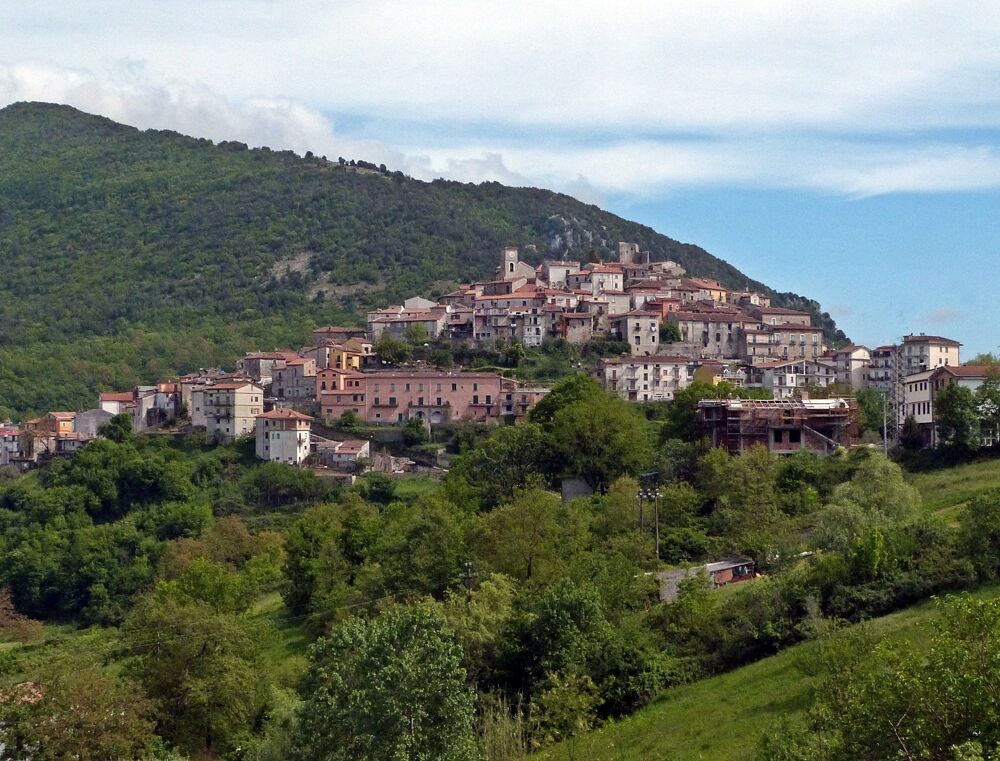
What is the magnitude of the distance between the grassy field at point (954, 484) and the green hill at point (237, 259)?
255ft

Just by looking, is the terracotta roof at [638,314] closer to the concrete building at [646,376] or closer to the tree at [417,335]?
the concrete building at [646,376]

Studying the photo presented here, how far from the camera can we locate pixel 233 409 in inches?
3676

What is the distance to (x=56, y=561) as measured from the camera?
76.6 meters

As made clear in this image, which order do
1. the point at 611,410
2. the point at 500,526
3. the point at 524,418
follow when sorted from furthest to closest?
the point at 524,418, the point at 611,410, the point at 500,526

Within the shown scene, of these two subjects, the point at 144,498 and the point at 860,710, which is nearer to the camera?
the point at 860,710

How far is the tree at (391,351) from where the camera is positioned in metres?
99.1

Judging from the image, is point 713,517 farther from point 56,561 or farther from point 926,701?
point 56,561

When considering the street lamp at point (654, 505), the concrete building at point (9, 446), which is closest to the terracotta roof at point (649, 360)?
the street lamp at point (654, 505)

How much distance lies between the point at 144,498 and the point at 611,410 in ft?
108

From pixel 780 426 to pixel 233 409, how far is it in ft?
133

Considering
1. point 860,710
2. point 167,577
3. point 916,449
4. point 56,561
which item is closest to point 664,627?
point 860,710

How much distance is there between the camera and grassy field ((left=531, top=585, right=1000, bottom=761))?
3075 cm

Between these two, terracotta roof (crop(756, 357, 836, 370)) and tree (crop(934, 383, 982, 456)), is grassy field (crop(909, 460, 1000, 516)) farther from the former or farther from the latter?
terracotta roof (crop(756, 357, 836, 370))

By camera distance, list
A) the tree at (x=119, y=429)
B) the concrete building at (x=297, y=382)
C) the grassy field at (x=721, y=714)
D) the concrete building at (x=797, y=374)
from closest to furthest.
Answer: the grassy field at (x=721, y=714)
the concrete building at (x=797, y=374)
the tree at (x=119, y=429)
the concrete building at (x=297, y=382)
